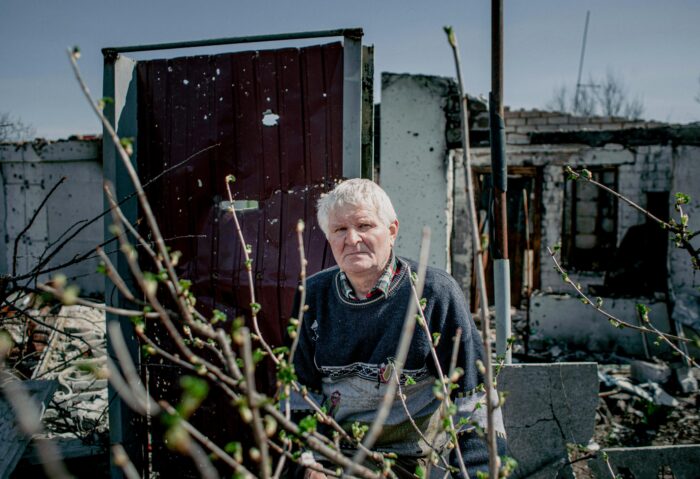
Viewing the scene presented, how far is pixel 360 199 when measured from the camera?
6.52 feet

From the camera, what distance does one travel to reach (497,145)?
2.89 meters

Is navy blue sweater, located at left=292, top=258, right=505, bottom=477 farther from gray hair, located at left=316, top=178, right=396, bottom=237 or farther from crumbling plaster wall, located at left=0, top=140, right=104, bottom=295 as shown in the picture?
crumbling plaster wall, located at left=0, top=140, right=104, bottom=295

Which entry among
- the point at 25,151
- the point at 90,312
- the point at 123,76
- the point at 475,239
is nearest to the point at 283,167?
the point at 123,76

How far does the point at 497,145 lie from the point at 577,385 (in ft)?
4.74

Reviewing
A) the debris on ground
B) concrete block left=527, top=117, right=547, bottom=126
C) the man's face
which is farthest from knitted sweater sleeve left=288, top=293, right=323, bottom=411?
concrete block left=527, top=117, right=547, bottom=126

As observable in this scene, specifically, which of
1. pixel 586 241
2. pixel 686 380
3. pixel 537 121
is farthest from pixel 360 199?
pixel 537 121

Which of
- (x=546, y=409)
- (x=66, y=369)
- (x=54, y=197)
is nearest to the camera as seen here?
(x=546, y=409)

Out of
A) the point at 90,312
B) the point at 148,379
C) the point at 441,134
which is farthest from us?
the point at 90,312

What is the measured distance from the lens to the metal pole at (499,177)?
114 inches

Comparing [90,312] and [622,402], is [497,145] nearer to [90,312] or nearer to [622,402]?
[622,402]

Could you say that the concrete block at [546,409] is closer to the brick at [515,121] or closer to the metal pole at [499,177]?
the metal pole at [499,177]

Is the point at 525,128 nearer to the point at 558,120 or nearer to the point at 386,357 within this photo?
the point at 558,120

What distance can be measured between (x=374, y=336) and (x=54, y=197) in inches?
331

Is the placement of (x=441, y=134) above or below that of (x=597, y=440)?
above
